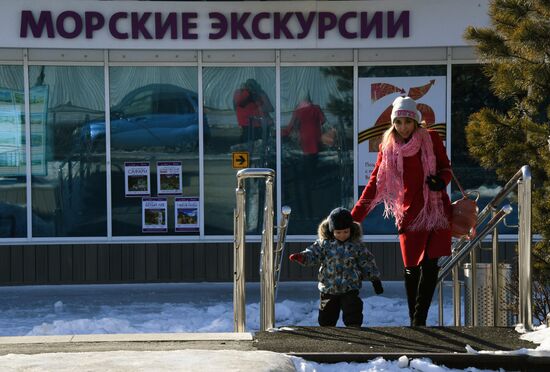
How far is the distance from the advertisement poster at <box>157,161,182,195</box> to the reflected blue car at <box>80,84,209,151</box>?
8.5 inches

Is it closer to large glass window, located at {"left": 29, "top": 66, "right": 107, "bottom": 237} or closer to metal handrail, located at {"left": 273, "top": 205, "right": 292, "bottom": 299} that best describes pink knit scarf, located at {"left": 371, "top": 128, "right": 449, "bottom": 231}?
metal handrail, located at {"left": 273, "top": 205, "right": 292, "bottom": 299}

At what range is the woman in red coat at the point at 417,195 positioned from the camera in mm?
6414

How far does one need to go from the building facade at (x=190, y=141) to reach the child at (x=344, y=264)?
5097 mm

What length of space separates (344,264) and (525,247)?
4.36 ft

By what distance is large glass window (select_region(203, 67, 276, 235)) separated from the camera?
12164mm

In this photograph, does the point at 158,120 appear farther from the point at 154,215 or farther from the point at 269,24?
the point at 269,24

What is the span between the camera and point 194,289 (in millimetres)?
12523

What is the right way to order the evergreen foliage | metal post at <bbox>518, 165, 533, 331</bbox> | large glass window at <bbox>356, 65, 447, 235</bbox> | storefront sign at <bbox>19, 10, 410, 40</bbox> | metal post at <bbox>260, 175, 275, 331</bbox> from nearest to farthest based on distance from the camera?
metal post at <bbox>518, 165, 533, 331</bbox> → metal post at <bbox>260, 175, 275, 331</bbox> → the evergreen foliage → storefront sign at <bbox>19, 10, 410, 40</bbox> → large glass window at <bbox>356, 65, 447, 235</bbox>

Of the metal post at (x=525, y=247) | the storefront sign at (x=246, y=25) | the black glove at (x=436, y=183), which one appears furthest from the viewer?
the storefront sign at (x=246, y=25)

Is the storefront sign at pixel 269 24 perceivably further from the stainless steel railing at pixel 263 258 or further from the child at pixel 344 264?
the child at pixel 344 264

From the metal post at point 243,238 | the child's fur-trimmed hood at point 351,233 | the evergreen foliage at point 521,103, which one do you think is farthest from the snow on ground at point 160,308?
the evergreen foliage at point 521,103

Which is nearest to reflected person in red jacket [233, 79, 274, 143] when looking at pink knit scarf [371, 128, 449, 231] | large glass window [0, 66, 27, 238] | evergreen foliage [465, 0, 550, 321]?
large glass window [0, 66, 27, 238]

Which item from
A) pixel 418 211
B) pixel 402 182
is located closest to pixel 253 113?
pixel 402 182

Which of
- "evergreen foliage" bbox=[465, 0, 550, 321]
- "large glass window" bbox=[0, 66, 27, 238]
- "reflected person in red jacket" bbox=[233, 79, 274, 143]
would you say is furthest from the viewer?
"reflected person in red jacket" bbox=[233, 79, 274, 143]
